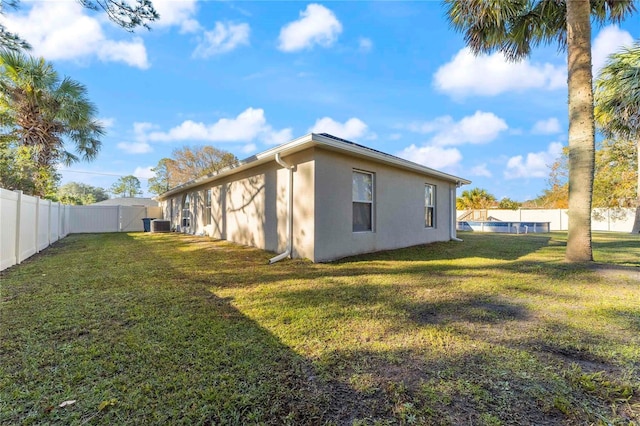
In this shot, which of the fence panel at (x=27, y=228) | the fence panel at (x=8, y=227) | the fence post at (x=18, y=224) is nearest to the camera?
the fence panel at (x=8, y=227)

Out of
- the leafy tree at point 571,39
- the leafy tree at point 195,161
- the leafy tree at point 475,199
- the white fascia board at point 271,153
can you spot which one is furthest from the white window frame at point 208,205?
the leafy tree at point 475,199

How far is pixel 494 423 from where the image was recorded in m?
1.69

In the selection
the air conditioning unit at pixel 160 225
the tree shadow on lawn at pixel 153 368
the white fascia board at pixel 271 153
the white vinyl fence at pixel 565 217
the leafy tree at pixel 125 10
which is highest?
the leafy tree at pixel 125 10

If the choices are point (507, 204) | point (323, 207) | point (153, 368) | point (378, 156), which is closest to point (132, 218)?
point (323, 207)

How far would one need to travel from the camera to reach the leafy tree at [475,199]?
1157 inches

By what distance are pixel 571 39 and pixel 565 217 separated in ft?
70.5

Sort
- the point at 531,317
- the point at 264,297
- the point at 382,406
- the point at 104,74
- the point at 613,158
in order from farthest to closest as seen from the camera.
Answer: the point at 613,158 < the point at 104,74 < the point at 264,297 < the point at 531,317 < the point at 382,406

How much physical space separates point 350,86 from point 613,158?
1916 centimetres

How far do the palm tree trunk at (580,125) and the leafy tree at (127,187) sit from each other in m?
55.8

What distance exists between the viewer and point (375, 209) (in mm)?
7941

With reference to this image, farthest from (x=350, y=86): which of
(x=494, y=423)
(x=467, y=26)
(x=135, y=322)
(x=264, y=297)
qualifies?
(x=494, y=423)

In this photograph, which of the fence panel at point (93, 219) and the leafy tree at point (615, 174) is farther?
the leafy tree at point (615, 174)

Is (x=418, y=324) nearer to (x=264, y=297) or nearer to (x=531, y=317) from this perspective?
(x=531, y=317)

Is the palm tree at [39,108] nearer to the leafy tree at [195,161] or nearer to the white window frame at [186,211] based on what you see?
the white window frame at [186,211]
